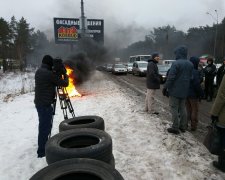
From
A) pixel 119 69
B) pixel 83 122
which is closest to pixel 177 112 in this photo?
pixel 83 122

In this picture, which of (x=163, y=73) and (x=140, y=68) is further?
(x=140, y=68)

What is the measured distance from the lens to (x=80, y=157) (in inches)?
152

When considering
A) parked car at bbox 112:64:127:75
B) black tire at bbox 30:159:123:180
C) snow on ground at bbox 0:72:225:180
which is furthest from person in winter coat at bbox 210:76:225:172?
parked car at bbox 112:64:127:75

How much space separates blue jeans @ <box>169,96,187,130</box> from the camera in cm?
683

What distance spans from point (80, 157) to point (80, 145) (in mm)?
871

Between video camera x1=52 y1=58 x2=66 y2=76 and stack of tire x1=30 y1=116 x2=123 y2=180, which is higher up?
video camera x1=52 y1=58 x2=66 y2=76

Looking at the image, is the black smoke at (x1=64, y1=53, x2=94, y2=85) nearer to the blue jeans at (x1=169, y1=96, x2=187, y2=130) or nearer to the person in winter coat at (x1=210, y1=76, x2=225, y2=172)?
the blue jeans at (x1=169, y1=96, x2=187, y2=130)

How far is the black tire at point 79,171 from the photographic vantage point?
3.13 metres

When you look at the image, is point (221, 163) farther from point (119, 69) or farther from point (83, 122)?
point (119, 69)

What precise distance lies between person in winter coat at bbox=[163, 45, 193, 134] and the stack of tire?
215 centimetres

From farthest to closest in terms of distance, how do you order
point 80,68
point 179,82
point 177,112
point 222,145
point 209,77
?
1. point 80,68
2. point 209,77
3. point 177,112
4. point 179,82
5. point 222,145

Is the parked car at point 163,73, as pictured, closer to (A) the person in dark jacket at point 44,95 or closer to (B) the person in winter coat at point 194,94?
Answer: (B) the person in winter coat at point 194,94

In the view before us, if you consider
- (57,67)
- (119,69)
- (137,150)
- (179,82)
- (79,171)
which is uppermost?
(57,67)

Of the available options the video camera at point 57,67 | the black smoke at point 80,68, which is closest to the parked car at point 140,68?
the black smoke at point 80,68
